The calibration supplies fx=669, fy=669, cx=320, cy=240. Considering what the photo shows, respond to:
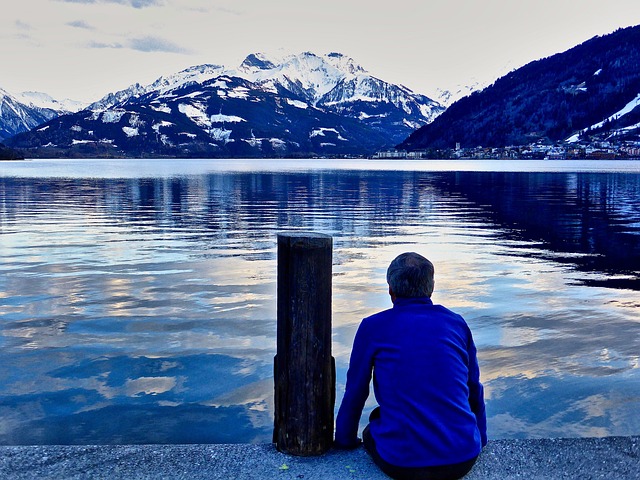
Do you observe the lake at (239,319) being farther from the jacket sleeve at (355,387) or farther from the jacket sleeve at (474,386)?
the jacket sleeve at (474,386)

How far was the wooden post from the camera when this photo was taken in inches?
254

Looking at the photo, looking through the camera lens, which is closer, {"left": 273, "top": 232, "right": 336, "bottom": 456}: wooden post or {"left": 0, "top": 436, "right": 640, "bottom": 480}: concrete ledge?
{"left": 0, "top": 436, "right": 640, "bottom": 480}: concrete ledge

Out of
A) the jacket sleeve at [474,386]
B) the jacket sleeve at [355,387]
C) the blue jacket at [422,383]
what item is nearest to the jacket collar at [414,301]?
the blue jacket at [422,383]

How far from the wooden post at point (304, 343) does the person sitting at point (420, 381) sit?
27.6 inches

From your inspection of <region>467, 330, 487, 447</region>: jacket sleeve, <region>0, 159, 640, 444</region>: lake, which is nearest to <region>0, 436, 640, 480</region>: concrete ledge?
<region>467, 330, 487, 447</region>: jacket sleeve

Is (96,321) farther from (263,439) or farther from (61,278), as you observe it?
(263,439)

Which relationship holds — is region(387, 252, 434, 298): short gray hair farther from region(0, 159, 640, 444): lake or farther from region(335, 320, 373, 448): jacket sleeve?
region(0, 159, 640, 444): lake

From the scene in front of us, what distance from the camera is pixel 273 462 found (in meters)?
6.40

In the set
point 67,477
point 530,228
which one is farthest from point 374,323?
point 530,228

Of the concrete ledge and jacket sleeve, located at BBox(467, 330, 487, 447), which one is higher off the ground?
jacket sleeve, located at BBox(467, 330, 487, 447)

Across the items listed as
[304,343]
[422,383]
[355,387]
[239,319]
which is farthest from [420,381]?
[239,319]

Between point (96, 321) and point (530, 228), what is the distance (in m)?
24.0

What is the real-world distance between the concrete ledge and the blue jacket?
658 millimetres

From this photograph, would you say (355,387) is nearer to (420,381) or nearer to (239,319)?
(420,381)
